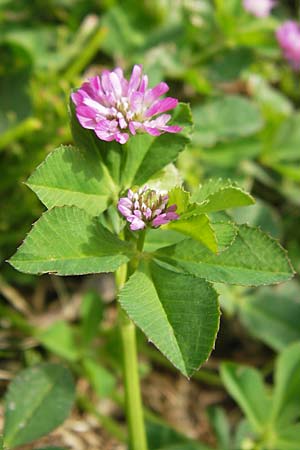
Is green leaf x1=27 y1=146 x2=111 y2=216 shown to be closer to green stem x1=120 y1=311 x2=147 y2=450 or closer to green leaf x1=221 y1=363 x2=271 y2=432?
green stem x1=120 y1=311 x2=147 y2=450

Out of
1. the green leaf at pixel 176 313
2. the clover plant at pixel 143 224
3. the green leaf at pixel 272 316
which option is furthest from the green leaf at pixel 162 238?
the green leaf at pixel 272 316

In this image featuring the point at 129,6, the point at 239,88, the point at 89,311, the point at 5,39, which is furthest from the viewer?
the point at 239,88

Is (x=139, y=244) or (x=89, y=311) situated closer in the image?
(x=139, y=244)

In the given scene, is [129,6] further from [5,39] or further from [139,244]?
[139,244]

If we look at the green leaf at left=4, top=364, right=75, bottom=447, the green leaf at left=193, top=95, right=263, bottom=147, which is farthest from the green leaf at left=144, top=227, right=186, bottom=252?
the green leaf at left=193, top=95, right=263, bottom=147

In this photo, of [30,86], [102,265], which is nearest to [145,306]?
[102,265]

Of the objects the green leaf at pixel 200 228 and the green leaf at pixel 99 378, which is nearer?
the green leaf at pixel 200 228

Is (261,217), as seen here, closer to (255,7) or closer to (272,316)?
(272,316)

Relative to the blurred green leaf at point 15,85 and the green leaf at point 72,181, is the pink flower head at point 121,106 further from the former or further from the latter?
the blurred green leaf at point 15,85
